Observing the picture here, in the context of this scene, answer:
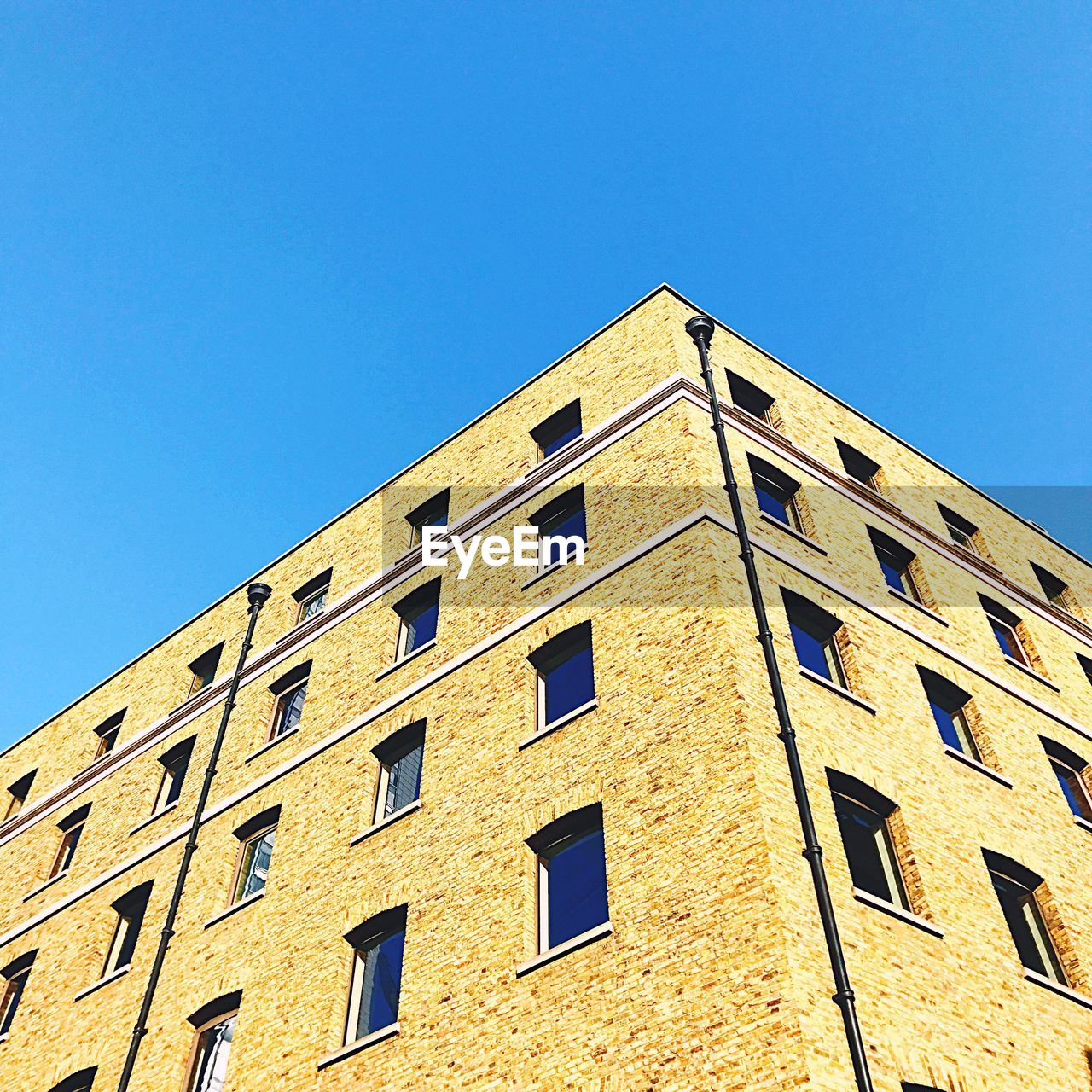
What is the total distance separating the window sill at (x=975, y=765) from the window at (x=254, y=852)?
11.5 m

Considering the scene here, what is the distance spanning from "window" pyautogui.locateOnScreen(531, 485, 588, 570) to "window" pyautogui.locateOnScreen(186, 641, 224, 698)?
1089 centimetres

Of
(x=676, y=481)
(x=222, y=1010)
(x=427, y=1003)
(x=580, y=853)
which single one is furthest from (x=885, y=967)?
(x=222, y=1010)

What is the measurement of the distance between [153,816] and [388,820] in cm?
823

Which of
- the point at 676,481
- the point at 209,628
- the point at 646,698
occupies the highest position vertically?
the point at 209,628

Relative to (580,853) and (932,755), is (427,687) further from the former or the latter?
(932,755)

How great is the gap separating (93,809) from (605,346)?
630 inches

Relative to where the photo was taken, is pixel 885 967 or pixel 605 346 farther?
pixel 605 346

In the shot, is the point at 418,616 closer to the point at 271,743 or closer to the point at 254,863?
the point at 271,743

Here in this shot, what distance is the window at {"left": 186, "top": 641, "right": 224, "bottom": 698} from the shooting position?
27.6 metres

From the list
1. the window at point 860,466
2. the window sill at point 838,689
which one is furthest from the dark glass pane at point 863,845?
the window at point 860,466

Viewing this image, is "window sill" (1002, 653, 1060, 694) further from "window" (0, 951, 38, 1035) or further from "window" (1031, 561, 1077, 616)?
"window" (0, 951, 38, 1035)

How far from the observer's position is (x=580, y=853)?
14.7 meters

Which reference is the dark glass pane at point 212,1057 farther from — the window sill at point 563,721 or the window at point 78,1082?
the window sill at point 563,721

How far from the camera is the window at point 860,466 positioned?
2412 centimetres
